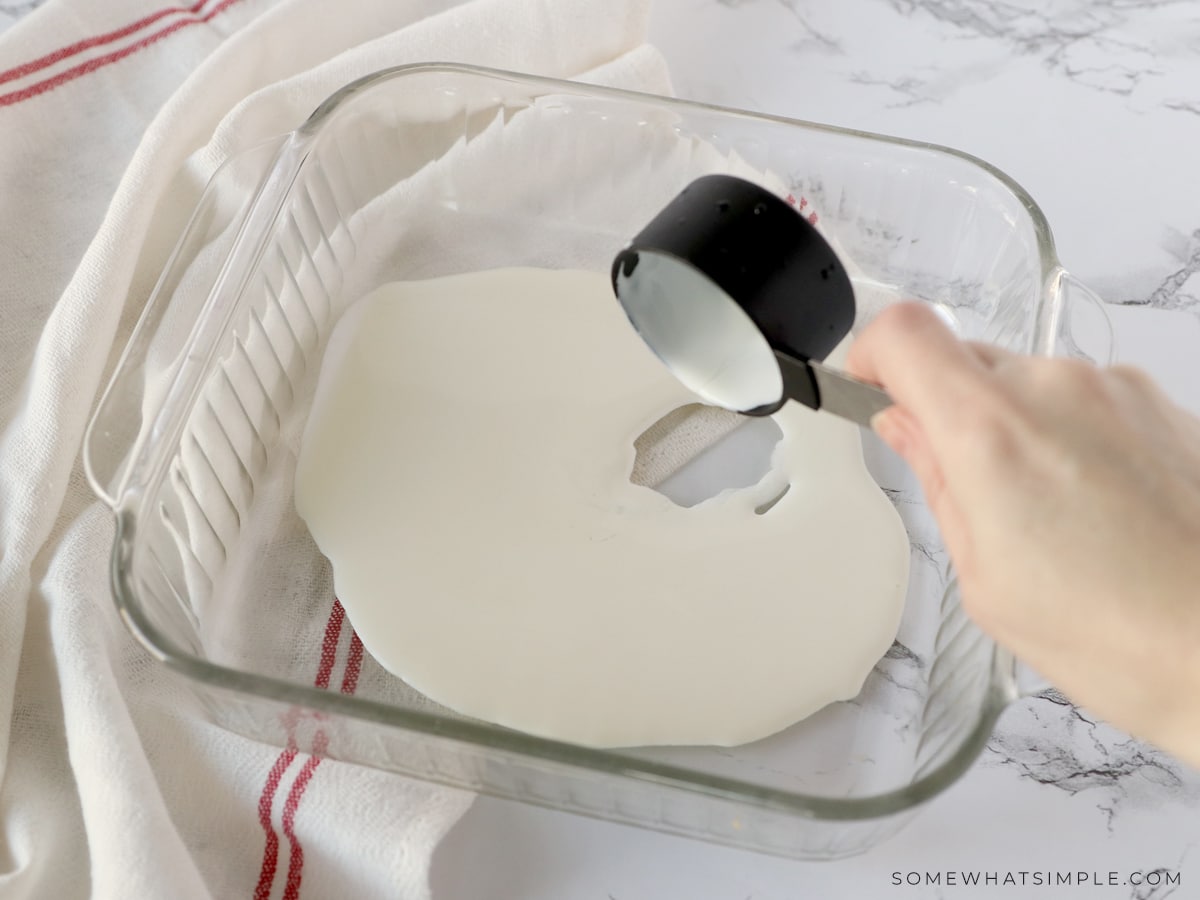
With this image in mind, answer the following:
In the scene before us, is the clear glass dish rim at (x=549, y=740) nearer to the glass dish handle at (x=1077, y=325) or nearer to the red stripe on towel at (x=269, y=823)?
the red stripe on towel at (x=269, y=823)

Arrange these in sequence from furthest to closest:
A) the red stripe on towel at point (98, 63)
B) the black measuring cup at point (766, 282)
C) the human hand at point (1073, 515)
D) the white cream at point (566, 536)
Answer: the red stripe on towel at point (98, 63)
the white cream at point (566, 536)
the black measuring cup at point (766, 282)
the human hand at point (1073, 515)

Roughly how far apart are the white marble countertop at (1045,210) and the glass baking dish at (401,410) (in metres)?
0.04

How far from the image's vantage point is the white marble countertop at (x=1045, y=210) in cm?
58

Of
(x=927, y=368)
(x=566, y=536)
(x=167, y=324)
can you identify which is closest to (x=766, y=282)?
(x=927, y=368)

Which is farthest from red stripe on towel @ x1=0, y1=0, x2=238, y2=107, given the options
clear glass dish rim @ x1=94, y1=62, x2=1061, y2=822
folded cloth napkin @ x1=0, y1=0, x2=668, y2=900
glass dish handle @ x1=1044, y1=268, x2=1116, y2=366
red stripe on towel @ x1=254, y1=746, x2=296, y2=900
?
glass dish handle @ x1=1044, y1=268, x2=1116, y2=366

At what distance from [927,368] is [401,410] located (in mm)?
394

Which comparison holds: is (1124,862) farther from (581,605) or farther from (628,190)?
(628,190)

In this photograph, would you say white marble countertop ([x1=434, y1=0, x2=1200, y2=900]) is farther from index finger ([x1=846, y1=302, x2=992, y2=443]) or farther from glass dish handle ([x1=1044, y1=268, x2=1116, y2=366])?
index finger ([x1=846, y1=302, x2=992, y2=443])

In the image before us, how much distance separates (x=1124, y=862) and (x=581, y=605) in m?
0.30

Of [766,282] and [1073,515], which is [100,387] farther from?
[1073,515]

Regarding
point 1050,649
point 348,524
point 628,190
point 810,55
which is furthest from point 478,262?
point 1050,649

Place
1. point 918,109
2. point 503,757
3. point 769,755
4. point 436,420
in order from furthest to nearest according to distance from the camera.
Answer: point 918,109 < point 436,420 < point 769,755 < point 503,757

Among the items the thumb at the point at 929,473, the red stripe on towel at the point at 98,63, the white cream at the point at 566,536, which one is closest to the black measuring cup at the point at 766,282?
the thumb at the point at 929,473

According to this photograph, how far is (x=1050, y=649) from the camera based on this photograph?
407 millimetres
